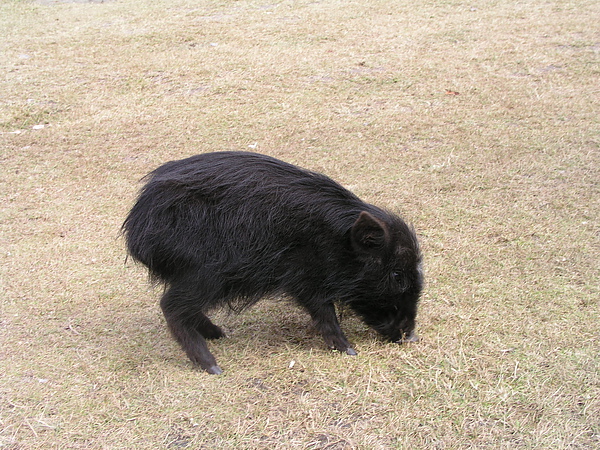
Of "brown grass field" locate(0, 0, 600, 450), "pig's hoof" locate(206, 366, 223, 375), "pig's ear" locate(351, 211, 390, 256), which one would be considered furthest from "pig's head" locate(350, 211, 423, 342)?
"pig's hoof" locate(206, 366, 223, 375)

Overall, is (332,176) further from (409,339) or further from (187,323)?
(187,323)

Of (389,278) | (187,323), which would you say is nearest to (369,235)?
(389,278)

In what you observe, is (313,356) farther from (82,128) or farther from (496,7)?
(496,7)

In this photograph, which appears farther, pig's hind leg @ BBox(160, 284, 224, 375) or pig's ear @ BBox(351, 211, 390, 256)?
pig's hind leg @ BBox(160, 284, 224, 375)

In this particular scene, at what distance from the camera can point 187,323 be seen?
333 cm

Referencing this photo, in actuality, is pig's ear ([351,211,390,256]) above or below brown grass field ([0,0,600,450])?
above

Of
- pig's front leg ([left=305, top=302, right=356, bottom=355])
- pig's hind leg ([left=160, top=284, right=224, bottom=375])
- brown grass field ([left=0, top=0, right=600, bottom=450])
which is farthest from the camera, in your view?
pig's front leg ([left=305, top=302, right=356, bottom=355])

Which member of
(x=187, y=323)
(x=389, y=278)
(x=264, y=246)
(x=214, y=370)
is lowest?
(x=214, y=370)

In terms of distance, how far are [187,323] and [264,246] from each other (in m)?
0.59

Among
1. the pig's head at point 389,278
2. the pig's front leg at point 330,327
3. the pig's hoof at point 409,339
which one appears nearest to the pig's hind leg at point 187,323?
the pig's front leg at point 330,327

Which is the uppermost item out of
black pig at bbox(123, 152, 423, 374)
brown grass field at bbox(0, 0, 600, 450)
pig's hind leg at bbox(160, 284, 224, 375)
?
black pig at bbox(123, 152, 423, 374)

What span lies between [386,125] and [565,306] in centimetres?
318

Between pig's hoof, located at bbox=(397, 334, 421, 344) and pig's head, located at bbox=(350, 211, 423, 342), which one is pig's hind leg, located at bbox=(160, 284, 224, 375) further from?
pig's hoof, located at bbox=(397, 334, 421, 344)

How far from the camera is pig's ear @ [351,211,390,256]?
316cm
